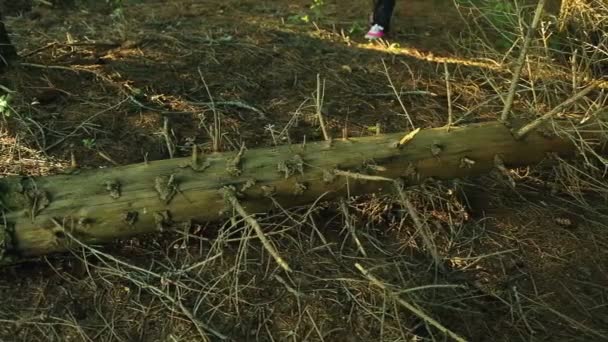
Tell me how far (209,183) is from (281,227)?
1.62 feet

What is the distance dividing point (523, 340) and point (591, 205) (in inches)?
54.4

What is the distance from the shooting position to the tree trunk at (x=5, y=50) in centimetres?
372

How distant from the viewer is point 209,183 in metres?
2.78

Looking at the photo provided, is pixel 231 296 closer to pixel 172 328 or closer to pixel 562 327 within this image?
pixel 172 328

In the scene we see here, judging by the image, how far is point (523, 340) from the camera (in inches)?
102

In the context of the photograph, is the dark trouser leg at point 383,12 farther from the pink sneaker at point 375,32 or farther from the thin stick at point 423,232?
the thin stick at point 423,232

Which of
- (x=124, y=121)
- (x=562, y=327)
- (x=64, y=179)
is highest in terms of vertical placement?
(x=64, y=179)

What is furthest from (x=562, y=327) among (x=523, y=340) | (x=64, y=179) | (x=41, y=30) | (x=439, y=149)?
(x=41, y=30)

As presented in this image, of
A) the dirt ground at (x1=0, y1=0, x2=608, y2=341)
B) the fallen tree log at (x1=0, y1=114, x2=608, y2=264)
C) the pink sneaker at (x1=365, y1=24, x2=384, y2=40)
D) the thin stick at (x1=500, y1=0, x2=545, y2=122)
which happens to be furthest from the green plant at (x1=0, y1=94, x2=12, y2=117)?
the pink sneaker at (x1=365, y1=24, x2=384, y2=40)

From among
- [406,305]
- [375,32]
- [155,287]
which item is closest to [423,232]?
[406,305]

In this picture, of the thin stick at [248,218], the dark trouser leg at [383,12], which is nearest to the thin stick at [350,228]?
the thin stick at [248,218]

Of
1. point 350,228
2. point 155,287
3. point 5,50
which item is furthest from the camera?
point 5,50

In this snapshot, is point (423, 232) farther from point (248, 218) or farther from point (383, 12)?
point (383, 12)

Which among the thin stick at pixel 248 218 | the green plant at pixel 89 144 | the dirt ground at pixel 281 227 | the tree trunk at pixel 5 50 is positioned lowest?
the dirt ground at pixel 281 227
